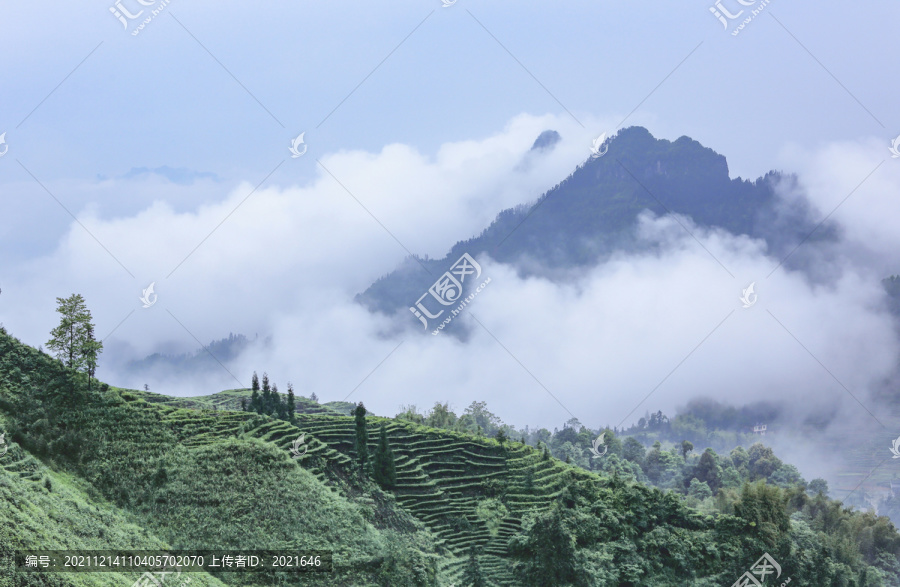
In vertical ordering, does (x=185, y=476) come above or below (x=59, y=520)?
above

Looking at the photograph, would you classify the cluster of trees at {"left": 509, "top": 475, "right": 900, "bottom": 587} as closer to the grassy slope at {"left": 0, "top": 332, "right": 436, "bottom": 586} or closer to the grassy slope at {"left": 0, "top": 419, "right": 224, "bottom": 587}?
the grassy slope at {"left": 0, "top": 332, "right": 436, "bottom": 586}

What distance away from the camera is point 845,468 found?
5689 inches

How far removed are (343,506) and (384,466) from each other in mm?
6292

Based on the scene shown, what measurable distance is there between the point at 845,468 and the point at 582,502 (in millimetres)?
118704

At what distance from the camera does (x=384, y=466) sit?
47500mm

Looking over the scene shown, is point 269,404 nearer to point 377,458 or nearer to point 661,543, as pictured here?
point 377,458

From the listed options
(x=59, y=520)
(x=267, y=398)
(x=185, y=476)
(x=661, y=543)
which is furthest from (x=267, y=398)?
(x=661, y=543)

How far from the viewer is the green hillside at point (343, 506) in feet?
121

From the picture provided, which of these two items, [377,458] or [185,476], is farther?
[377,458]

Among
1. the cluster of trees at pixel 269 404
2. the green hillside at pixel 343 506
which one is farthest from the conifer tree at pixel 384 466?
the cluster of trees at pixel 269 404

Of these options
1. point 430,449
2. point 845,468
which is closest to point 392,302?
point 845,468

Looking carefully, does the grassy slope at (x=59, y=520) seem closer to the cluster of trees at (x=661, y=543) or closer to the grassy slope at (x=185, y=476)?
the grassy slope at (x=185, y=476)

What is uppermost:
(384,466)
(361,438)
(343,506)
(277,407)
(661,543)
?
(277,407)

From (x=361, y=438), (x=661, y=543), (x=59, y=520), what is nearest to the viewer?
(x=59, y=520)
